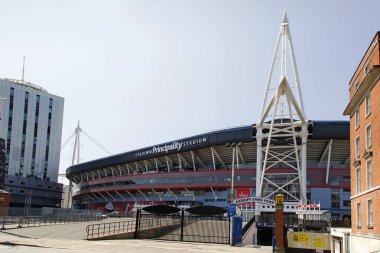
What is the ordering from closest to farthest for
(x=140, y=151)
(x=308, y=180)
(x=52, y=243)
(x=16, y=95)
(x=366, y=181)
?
1. (x=366, y=181)
2. (x=52, y=243)
3. (x=308, y=180)
4. (x=140, y=151)
5. (x=16, y=95)

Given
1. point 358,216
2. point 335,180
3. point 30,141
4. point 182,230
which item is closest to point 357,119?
point 358,216

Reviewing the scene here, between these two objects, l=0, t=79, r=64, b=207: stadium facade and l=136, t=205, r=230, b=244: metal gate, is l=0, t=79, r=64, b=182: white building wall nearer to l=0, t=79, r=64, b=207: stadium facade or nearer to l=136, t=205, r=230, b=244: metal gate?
l=0, t=79, r=64, b=207: stadium facade

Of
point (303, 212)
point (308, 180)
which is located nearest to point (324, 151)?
point (308, 180)

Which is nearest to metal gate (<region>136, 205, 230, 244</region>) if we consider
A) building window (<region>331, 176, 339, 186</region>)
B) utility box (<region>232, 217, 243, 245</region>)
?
utility box (<region>232, 217, 243, 245</region>)

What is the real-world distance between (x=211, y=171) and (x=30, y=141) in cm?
6242

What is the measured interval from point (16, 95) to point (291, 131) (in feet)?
268

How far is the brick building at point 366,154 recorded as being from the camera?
83.7ft

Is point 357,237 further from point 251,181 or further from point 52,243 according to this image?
point 251,181

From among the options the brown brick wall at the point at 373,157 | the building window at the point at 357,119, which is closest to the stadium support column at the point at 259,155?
the building window at the point at 357,119

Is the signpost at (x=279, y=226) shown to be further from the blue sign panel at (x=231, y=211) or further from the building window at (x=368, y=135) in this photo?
the building window at (x=368, y=135)

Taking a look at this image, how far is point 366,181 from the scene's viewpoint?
2809cm

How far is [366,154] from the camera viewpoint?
91.0ft

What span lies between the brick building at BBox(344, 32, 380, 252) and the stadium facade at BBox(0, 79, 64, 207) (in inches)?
4030

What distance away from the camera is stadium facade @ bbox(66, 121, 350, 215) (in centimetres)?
7631
